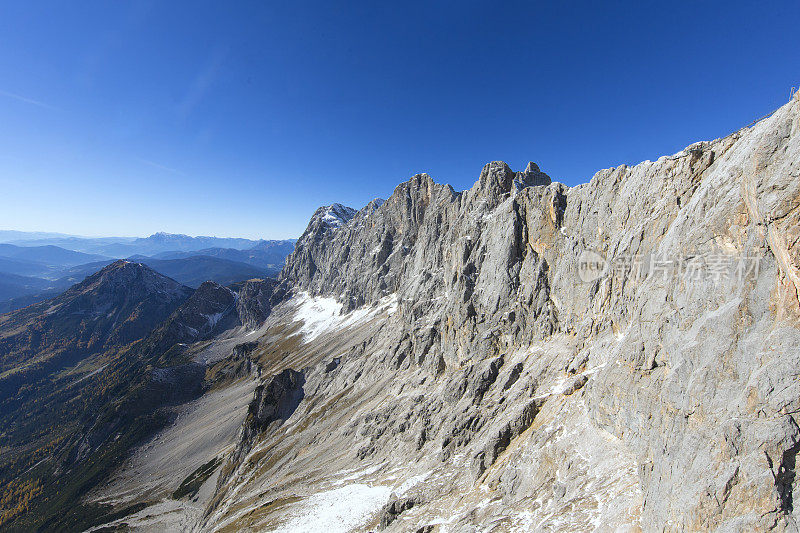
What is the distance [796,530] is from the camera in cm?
1612

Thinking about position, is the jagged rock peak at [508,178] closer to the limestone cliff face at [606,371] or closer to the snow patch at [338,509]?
the limestone cliff face at [606,371]

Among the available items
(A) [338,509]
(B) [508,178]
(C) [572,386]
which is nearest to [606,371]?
(C) [572,386]

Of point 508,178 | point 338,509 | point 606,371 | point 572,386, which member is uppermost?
point 508,178

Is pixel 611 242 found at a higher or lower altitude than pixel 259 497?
higher

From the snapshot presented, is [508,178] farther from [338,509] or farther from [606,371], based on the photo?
[338,509]

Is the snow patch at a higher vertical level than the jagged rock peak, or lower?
lower

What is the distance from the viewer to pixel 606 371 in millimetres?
34625

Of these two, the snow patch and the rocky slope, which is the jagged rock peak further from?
the snow patch

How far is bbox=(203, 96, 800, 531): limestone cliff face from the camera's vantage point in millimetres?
19406

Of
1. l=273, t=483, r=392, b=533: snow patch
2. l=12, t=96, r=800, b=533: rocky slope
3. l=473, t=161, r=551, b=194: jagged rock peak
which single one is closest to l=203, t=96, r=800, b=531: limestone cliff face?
l=12, t=96, r=800, b=533: rocky slope

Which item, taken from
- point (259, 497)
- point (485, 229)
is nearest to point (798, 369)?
point (485, 229)

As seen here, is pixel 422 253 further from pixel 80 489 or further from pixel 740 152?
pixel 80 489

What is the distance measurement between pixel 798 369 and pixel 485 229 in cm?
6336

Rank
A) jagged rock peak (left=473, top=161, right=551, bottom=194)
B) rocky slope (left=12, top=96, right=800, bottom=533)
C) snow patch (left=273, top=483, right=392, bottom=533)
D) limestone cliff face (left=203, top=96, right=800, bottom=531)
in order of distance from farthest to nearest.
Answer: jagged rock peak (left=473, top=161, right=551, bottom=194), snow patch (left=273, top=483, right=392, bottom=533), rocky slope (left=12, top=96, right=800, bottom=533), limestone cliff face (left=203, top=96, right=800, bottom=531)
